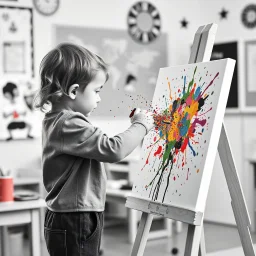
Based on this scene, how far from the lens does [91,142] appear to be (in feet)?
5.84

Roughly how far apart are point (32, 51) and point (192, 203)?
11.4 ft

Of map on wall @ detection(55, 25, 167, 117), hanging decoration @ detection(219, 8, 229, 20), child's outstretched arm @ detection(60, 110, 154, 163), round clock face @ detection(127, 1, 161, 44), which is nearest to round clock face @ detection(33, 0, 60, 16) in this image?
map on wall @ detection(55, 25, 167, 117)

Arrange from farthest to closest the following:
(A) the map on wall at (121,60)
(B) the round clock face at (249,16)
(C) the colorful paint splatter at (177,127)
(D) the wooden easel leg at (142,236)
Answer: (B) the round clock face at (249,16) < (A) the map on wall at (121,60) < (D) the wooden easel leg at (142,236) < (C) the colorful paint splatter at (177,127)

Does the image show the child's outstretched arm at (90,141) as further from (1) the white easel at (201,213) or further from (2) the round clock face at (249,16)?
(2) the round clock face at (249,16)

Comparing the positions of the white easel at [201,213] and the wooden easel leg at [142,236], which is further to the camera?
the wooden easel leg at [142,236]

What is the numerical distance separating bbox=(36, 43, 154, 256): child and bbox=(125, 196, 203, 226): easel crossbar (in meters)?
0.29

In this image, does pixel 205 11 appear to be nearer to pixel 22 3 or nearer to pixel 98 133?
pixel 22 3

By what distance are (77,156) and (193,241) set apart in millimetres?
501

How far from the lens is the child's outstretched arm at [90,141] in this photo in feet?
5.84

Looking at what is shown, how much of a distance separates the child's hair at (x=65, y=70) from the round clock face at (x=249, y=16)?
4.02 metres

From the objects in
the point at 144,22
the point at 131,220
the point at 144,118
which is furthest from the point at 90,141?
the point at 144,22

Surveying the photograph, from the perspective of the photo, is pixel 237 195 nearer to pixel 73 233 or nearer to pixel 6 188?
pixel 73 233

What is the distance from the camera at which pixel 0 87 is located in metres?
4.95

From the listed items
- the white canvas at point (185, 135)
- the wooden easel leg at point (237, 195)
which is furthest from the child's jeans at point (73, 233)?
the wooden easel leg at point (237, 195)
